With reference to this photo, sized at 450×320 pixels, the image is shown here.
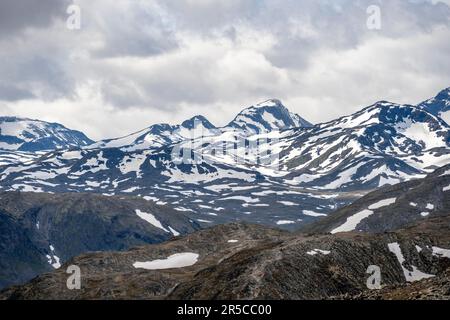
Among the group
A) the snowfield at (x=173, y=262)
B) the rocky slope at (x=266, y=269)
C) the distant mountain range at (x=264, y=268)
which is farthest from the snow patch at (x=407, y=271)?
the snowfield at (x=173, y=262)

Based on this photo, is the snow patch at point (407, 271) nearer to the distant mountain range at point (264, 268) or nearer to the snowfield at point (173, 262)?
the distant mountain range at point (264, 268)

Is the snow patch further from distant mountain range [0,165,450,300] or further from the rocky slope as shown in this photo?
the rocky slope

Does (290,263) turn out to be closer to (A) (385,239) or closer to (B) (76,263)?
(A) (385,239)

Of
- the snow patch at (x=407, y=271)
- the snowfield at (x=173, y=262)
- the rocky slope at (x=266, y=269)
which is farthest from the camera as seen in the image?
the snowfield at (x=173, y=262)

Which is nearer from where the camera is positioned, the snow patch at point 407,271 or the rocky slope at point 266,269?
the rocky slope at point 266,269

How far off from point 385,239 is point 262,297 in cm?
3469

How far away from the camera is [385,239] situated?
384 feet

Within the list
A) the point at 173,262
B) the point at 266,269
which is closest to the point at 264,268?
the point at 266,269

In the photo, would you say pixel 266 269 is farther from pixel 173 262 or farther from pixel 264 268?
pixel 173 262

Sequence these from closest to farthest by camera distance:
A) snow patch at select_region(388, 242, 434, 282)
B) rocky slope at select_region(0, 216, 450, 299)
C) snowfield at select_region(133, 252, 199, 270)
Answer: rocky slope at select_region(0, 216, 450, 299)
snow patch at select_region(388, 242, 434, 282)
snowfield at select_region(133, 252, 199, 270)

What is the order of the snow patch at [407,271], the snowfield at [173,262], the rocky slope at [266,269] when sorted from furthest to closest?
the snowfield at [173,262] → the snow patch at [407,271] → the rocky slope at [266,269]

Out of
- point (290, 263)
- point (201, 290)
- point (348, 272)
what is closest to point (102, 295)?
point (201, 290)

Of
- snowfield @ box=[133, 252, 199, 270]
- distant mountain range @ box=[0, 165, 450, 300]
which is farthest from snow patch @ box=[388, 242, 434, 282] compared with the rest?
snowfield @ box=[133, 252, 199, 270]
